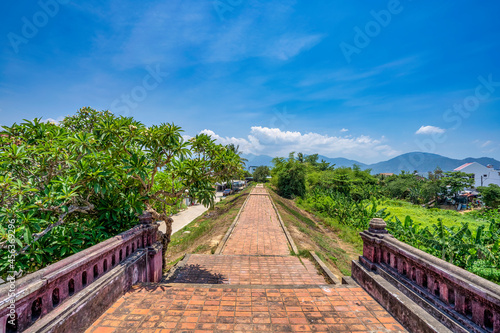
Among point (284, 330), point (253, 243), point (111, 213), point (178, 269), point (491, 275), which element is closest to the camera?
point (284, 330)

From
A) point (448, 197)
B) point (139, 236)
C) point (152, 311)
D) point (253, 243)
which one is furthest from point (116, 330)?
point (448, 197)

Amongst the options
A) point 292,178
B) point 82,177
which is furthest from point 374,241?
point 292,178

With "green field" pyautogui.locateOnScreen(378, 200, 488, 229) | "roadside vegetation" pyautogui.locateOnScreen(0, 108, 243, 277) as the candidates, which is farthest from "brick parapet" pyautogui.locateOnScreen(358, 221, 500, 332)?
"green field" pyautogui.locateOnScreen(378, 200, 488, 229)

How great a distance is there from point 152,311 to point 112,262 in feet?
4.10

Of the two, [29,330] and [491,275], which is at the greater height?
[29,330]

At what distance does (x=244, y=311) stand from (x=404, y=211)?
29.1 metres

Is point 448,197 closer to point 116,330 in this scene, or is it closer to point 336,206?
point 336,206

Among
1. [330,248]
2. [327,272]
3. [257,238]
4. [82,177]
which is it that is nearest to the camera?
[82,177]

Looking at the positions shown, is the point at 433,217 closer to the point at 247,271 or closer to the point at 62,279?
the point at 247,271

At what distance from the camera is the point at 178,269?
23.4ft

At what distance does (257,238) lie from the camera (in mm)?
10945

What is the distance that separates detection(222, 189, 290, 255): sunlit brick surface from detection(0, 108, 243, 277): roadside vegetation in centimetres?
463

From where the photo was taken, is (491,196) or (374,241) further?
(491,196)

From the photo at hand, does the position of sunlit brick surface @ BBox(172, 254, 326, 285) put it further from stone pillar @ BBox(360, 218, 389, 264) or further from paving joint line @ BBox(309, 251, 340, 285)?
stone pillar @ BBox(360, 218, 389, 264)
